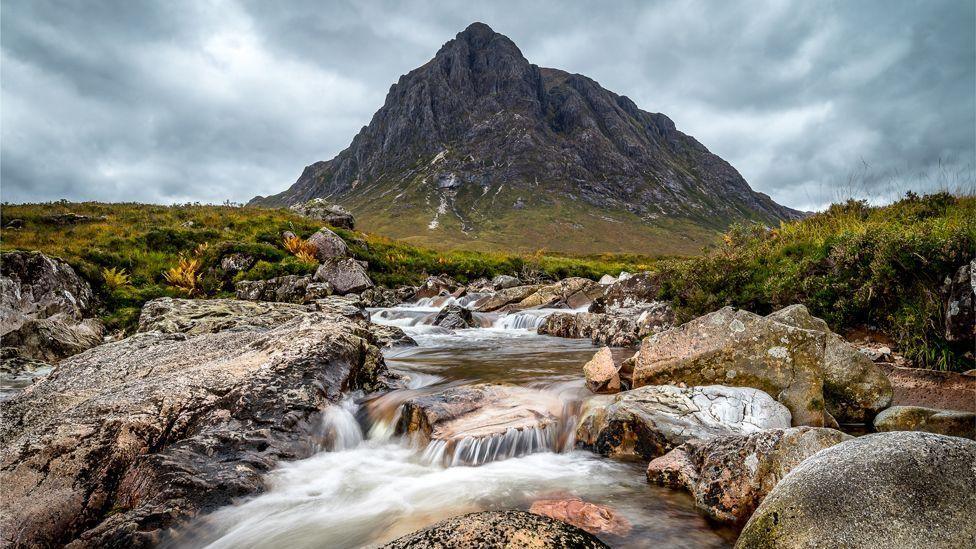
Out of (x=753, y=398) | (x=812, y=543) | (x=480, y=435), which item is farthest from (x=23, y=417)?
(x=753, y=398)

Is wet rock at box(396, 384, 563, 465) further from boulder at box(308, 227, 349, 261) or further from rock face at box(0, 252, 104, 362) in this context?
boulder at box(308, 227, 349, 261)

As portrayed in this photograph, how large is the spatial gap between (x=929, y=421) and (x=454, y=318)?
15266mm

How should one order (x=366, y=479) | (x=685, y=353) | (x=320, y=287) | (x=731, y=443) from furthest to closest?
(x=320, y=287)
(x=685, y=353)
(x=366, y=479)
(x=731, y=443)

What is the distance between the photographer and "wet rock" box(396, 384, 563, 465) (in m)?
5.96

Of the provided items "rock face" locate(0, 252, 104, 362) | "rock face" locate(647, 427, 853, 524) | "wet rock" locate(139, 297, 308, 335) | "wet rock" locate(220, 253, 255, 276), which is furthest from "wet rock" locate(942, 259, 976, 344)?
"wet rock" locate(220, 253, 255, 276)

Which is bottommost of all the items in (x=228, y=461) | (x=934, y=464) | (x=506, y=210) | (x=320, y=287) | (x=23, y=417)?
(x=228, y=461)

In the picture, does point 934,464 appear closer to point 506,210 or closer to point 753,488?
point 753,488

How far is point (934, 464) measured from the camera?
2.59 m

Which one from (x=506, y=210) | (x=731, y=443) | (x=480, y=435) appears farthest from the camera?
(x=506, y=210)

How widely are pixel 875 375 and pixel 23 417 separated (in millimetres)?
12127

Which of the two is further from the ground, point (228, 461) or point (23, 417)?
point (23, 417)

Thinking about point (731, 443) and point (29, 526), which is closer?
point (29, 526)

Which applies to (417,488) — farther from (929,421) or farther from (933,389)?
(933,389)

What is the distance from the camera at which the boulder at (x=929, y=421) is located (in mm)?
5301
